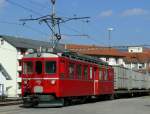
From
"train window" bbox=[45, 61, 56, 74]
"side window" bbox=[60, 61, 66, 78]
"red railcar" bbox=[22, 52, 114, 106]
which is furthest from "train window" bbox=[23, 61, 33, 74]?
"side window" bbox=[60, 61, 66, 78]

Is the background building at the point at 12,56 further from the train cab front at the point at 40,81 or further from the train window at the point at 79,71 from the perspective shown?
the train cab front at the point at 40,81

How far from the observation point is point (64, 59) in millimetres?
25938

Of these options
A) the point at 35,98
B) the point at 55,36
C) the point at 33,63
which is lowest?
the point at 35,98

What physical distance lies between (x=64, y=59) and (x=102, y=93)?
33.1ft

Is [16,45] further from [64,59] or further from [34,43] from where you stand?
[64,59]

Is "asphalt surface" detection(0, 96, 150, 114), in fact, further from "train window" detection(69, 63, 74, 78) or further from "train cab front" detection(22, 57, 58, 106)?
"train window" detection(69, 63, 74, 78)

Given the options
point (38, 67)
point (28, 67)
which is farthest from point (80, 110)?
point (28, 67)

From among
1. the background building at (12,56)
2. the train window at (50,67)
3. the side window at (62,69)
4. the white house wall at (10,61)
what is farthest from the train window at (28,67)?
the white house wall at (10,61)

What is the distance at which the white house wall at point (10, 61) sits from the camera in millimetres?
78306

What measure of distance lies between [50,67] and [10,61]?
55223 millimetres

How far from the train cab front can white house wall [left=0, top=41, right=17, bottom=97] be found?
171ft

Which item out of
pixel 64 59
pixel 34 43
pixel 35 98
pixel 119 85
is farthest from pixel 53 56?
pixel 34 43

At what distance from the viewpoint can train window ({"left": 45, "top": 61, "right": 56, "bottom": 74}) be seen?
1012 inches

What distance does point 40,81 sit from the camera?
84.0 feet
